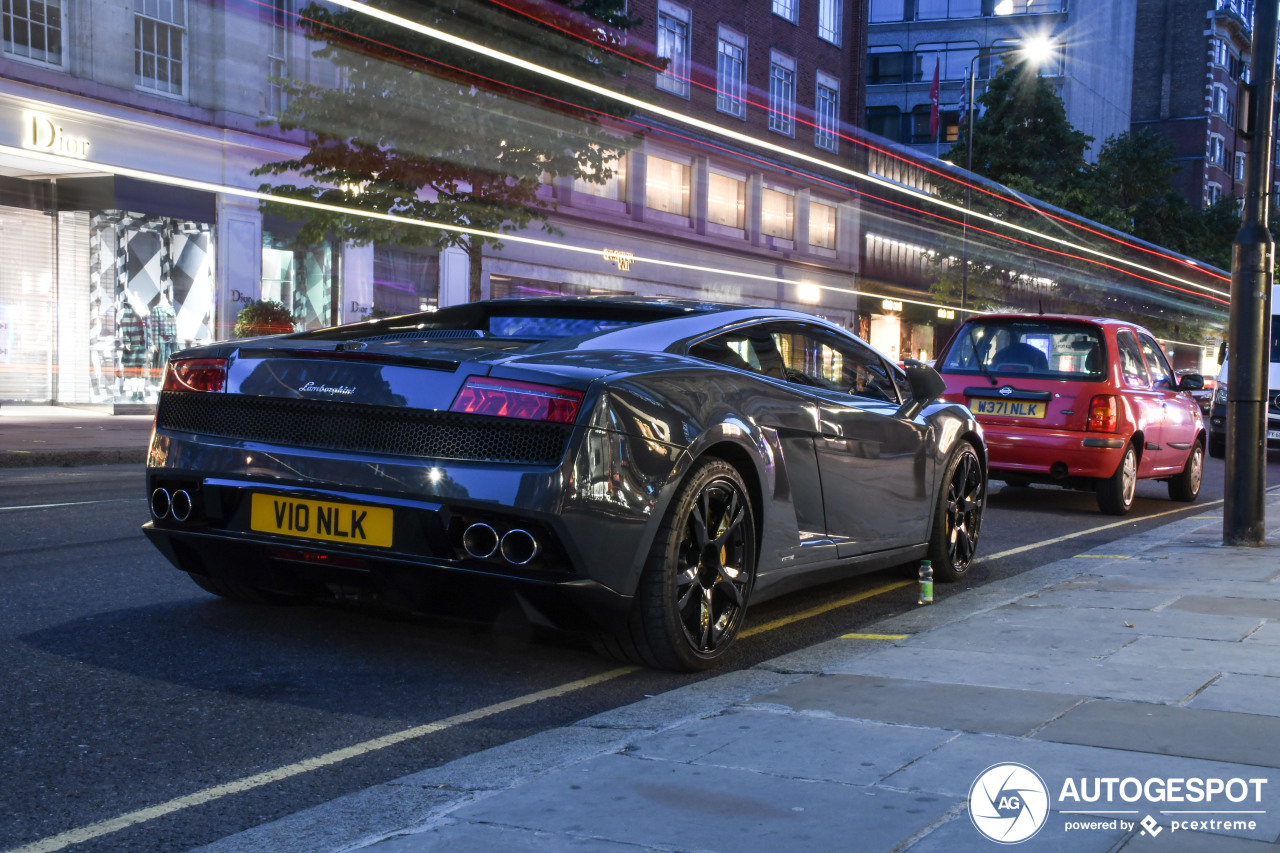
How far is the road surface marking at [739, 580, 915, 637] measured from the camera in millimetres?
5554

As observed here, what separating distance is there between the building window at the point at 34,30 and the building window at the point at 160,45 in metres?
1.33

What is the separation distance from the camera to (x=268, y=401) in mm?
4430

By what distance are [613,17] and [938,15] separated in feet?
168

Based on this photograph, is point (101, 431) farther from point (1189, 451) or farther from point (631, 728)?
point (631, 728)

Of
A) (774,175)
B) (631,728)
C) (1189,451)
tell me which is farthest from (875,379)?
(774,175)

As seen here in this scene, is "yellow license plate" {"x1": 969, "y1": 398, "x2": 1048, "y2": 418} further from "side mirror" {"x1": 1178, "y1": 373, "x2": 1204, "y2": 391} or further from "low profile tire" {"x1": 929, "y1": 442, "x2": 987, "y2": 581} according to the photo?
"low profile tire" {"x1": 929, "y1": 442, "x2": 987, "y2": 581}

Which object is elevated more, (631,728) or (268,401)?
(268,401)

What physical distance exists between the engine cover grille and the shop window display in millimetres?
16840

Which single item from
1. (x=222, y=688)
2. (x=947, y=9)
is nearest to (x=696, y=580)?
(x=222, y=688)

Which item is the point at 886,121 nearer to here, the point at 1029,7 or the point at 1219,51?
the point at 1029,7

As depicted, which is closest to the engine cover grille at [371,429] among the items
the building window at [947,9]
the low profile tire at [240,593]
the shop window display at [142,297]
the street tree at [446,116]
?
the low profile tire at [240,593]

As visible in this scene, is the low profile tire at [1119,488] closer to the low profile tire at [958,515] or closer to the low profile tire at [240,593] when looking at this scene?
the low profile tire at [958,515]

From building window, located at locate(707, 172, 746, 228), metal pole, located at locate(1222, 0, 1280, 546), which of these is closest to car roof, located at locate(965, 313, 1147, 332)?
metal pole, located at locate(1222, 0, 1280, 546)

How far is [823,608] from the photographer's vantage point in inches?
240
